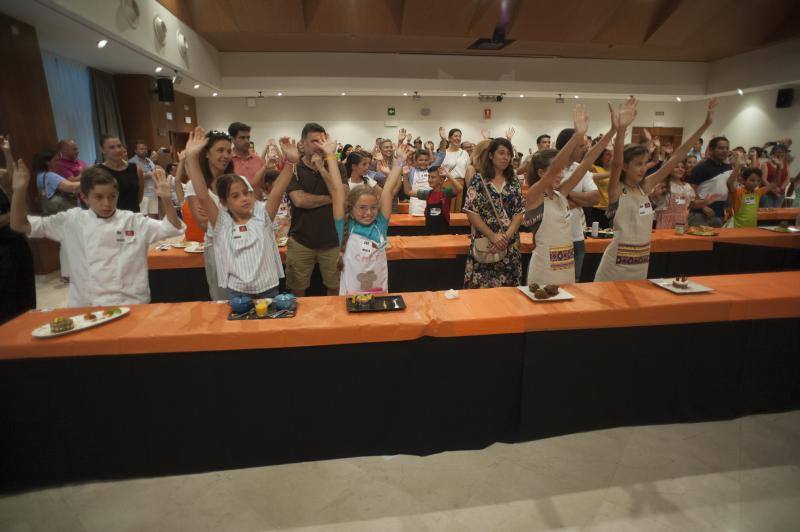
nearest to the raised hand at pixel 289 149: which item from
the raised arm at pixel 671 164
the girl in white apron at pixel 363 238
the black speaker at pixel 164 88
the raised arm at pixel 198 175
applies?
the girl in white apron at pixel 363 238

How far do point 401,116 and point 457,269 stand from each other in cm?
1022

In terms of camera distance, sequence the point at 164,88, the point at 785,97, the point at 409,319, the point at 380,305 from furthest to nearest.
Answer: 1. the point at 785,97
2. the point at 164,88
3. the point at 380,305
4. the point at 409,319

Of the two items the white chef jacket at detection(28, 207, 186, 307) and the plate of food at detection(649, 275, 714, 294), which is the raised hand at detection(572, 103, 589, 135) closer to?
the plate of food at detection(649, 275, 714, 294)

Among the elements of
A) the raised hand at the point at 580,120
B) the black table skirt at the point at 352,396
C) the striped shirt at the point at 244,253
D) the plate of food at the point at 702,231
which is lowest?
the black table skirt at the point at 352,396

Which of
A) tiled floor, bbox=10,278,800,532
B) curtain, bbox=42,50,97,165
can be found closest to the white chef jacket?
tiled floor, bbox=10,278,800,532

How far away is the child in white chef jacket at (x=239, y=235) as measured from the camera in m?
2.16

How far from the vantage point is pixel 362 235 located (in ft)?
7.62

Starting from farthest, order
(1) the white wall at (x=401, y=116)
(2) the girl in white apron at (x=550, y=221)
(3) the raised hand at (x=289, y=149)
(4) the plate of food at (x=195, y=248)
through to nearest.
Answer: (1) the white wall at (x=401, y=116), (4) the plate of food at (x=195, y=248), (2) the girl in white apron at (x=550, y=221), (3) the raised hand at (x=289, y=149)

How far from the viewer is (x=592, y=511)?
68.9 inches

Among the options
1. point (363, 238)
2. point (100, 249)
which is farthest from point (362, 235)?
point (100, 249)

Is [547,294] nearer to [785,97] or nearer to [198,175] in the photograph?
[198,175]

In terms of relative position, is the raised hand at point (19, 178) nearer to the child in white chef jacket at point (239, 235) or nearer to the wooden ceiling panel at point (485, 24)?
the child in white chef jacket at point (239, 235)

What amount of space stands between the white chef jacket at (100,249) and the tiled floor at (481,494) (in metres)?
0.91

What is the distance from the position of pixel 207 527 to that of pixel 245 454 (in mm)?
A: 310
